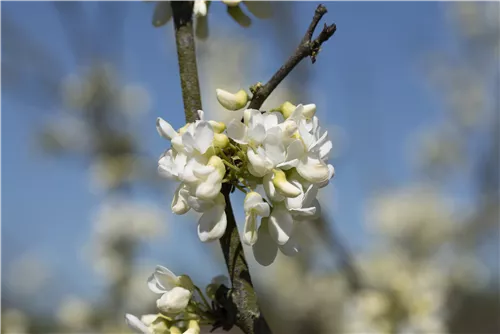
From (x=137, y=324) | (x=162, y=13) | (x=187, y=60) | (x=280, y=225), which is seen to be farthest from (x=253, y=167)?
(x=162, y=13)

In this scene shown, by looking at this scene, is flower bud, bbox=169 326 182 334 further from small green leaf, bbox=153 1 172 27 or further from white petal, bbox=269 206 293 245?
small green leaf, bbox=153 1 172 27

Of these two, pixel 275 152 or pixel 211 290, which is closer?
pixel 275 152

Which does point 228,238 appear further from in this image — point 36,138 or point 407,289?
point 36,138

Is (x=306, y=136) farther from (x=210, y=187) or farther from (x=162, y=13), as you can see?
(x=162, y=13)

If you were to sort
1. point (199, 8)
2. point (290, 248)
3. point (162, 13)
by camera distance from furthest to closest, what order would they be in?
point (162, 13) < point (199, 8) < point (290, 248)

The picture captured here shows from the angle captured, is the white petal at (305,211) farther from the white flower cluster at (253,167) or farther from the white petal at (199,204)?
the white petal at (199,204)

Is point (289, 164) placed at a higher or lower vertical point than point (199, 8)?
lower

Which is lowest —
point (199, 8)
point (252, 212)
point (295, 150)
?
point (252, 212)
